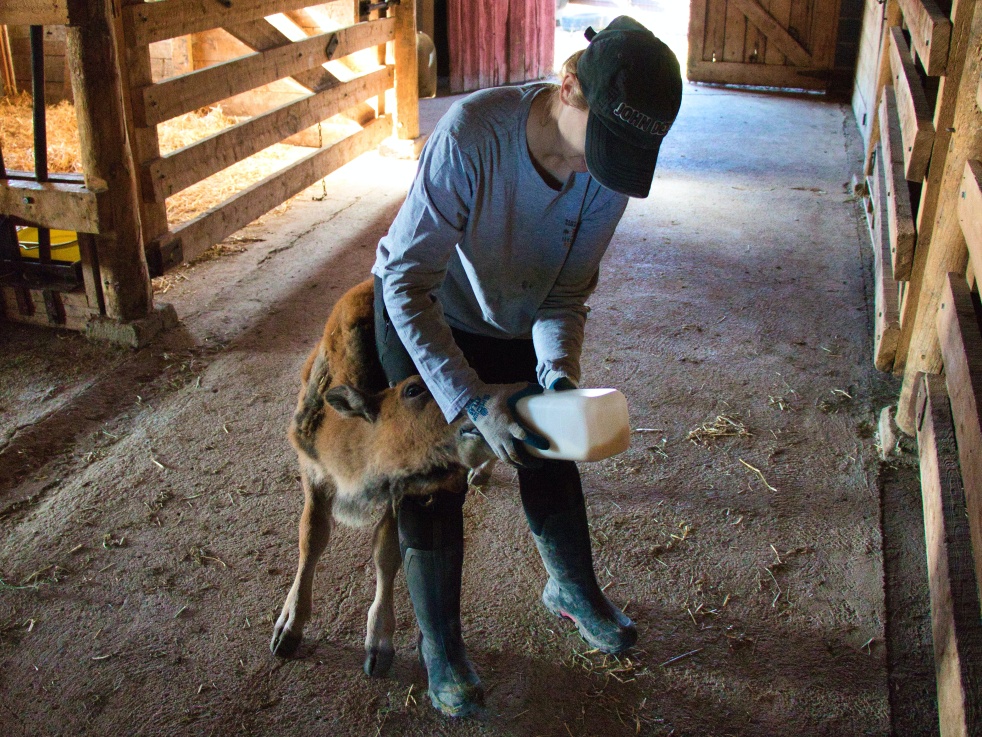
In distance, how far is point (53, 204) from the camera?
13.4 feet

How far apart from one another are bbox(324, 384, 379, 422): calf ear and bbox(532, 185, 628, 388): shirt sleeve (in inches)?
18.4

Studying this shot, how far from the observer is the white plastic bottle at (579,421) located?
6.28 feet

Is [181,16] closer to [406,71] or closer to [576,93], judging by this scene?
[406,71]

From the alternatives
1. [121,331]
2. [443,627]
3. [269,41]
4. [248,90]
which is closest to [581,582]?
[443,627]

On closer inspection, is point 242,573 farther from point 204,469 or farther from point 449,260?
point 449,260

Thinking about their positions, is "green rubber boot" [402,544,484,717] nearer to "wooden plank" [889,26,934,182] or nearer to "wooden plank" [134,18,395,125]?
"wooden plank" [889,26,934,182]

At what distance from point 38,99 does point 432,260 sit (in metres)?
2.92

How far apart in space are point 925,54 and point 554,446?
320cm

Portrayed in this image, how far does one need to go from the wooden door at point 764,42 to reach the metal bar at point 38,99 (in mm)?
9483

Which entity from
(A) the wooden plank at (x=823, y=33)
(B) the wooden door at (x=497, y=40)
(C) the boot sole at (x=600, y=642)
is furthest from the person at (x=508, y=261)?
(A) the wooden plank at (x=823, y=33)

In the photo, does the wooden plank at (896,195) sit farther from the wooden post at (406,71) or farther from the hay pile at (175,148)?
the hay pile at (175,148)

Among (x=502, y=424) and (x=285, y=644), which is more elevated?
(x=502, y=424)

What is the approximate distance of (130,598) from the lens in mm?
2758

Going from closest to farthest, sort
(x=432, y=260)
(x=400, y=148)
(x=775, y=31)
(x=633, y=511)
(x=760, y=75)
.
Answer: (x=432, y=260) → (x=633, y=511) → (x=400, y=148) → (x=775, y=31) → (x=760, y=75)
